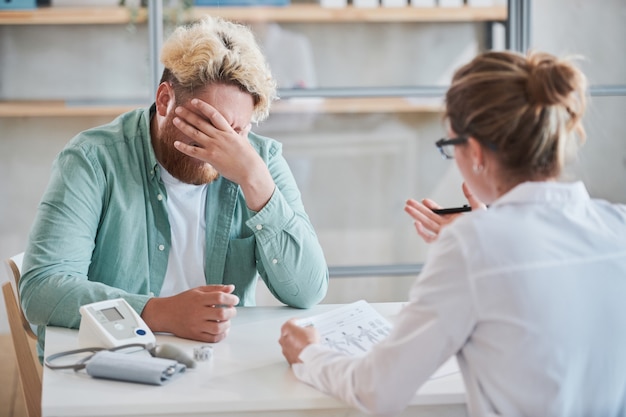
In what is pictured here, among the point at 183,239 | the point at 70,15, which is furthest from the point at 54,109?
the point at 183,239

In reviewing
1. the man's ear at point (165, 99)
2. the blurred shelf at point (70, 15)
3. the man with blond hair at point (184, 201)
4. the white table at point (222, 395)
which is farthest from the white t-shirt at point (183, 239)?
the blurred shelf at point (70, 15)

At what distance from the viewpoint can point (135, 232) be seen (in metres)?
2.09

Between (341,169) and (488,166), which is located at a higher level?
(488,166)

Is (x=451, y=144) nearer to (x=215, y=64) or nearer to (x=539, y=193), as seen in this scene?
(x=539, y=193)

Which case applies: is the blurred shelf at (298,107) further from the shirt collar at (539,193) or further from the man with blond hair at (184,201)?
the shirt collar at (539,193)

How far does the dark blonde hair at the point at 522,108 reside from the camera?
1.36 meters

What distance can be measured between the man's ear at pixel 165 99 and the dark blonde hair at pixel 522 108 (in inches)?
35.0

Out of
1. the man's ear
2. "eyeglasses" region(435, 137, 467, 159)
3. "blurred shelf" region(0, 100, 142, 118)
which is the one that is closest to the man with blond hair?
the man's ear

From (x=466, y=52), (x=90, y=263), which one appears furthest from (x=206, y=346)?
(x=466, y=52)

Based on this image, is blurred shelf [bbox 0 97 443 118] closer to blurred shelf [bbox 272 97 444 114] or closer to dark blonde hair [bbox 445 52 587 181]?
blurred shelf [bbox 272 97 444 114]

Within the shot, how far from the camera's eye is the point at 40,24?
144 inches

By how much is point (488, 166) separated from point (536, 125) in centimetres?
10

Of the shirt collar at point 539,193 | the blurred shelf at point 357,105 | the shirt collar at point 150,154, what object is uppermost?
the shirt collar at point 539,193

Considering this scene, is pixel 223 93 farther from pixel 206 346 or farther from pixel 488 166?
pixel 488 166
